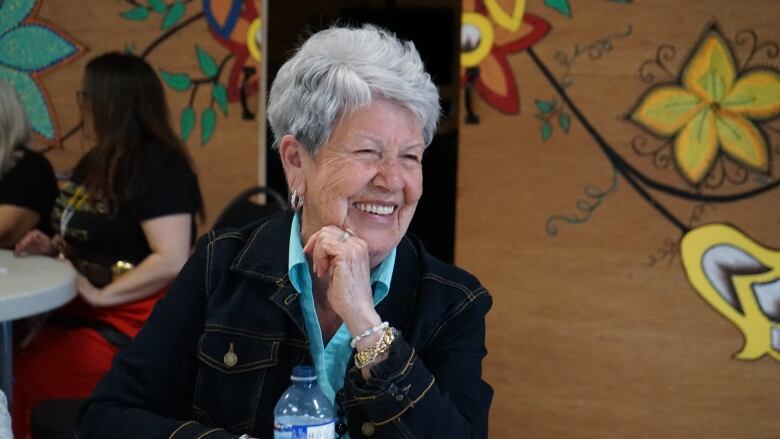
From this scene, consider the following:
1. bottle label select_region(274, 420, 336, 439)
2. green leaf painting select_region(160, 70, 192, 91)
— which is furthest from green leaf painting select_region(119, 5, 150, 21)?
bottle label select_region(274, 420, 336, 439)

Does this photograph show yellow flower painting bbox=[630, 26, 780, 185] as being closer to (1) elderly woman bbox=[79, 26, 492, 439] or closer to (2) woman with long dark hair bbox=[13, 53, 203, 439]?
(2) woman with long dark hair bbox=[13, 53, 203, 439]

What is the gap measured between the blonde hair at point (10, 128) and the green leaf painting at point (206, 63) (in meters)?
0.77

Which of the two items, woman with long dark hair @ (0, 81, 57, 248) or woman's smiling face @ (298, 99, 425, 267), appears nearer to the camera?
woman's smiling face @ (298, 99, 425, 267)

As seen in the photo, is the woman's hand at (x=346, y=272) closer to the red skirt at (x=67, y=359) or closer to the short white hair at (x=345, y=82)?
the short white hair at (x=345, y=82)

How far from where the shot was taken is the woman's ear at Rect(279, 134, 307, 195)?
1.56 meters

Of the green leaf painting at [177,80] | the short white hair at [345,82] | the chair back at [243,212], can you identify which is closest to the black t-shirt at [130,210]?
the chair back at [243,212]

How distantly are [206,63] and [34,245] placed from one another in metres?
1.18

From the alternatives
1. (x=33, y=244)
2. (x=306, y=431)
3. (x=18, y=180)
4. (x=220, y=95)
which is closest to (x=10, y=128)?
(x=18, y=180)

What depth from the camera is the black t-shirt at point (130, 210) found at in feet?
9.39

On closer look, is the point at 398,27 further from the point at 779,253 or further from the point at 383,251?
the point at 383,251

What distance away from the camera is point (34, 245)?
Answer: 300 cm

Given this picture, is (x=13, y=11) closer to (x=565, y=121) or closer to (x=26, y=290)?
(x=26, y=290)

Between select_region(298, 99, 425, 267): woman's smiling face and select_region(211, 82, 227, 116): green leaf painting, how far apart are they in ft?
7.78

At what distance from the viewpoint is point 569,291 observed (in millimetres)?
3320
